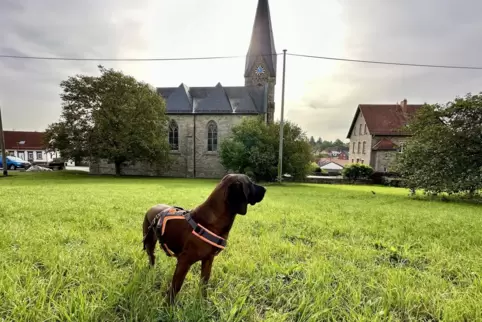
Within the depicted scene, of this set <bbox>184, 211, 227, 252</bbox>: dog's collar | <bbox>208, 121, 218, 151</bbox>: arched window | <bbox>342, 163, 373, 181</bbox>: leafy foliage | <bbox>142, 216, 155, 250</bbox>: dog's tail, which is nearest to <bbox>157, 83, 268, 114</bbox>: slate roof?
<bbox>208, 121, 218, 151</bbox>: arched window

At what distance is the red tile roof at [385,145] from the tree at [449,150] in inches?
795

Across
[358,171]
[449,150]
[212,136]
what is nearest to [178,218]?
[449,150]

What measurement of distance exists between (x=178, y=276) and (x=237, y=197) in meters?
0.81

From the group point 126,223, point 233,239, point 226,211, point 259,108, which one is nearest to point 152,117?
point 259,108

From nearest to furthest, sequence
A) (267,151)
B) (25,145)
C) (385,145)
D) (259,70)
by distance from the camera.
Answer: (267,151), (385,145), (259,70), (25,145)

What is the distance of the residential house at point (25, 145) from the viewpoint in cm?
4490

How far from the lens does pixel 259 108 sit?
98.0 ft

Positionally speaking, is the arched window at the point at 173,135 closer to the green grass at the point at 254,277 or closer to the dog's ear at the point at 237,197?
Answer: the green grass at the point at 254,277

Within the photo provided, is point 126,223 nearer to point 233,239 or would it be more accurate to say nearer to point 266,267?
point 233,239

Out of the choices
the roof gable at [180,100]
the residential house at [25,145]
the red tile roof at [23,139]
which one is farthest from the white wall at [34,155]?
the roof gable at [180,100]

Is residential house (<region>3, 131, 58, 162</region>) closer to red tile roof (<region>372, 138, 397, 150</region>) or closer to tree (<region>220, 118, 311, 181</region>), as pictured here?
tree (<region>220, 118, 311, 181</region>)

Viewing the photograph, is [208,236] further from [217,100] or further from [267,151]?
[217,100]

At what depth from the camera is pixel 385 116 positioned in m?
32.9

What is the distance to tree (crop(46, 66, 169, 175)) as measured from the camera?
2147 centimetres
